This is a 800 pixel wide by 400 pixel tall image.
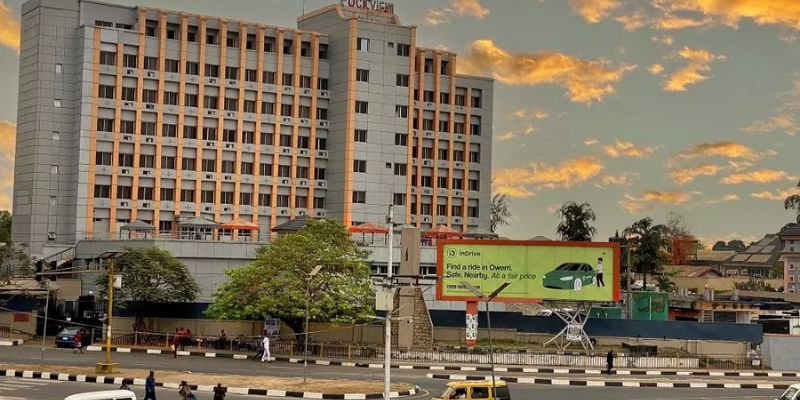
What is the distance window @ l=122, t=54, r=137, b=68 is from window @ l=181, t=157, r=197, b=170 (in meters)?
10.9

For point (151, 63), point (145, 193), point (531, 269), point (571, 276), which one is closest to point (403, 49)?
point (151, 63)

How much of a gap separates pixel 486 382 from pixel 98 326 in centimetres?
4132

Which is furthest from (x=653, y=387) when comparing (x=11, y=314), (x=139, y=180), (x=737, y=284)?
(x=737, y=284)

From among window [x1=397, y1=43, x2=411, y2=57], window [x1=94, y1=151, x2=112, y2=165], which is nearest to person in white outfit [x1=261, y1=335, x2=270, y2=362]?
window [x1=94, y1=151, x2=112, y2=165]

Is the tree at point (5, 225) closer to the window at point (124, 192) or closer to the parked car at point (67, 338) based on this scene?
the window at point (124, 192)

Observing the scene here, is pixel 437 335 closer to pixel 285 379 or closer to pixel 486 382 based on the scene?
pixel 285 379

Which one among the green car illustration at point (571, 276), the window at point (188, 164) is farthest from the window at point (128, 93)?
the green car illustration at point (571, 276)

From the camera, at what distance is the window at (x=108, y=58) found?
102 meters

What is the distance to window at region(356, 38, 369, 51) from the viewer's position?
11194 cm

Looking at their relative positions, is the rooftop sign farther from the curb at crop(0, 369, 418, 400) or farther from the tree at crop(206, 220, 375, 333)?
the curb at crop(0, 369, 418, 400)

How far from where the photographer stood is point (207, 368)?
172ft

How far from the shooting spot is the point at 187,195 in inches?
4252

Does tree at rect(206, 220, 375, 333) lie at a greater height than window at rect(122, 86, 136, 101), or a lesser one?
lesser

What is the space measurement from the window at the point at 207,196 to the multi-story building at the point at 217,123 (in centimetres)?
11
